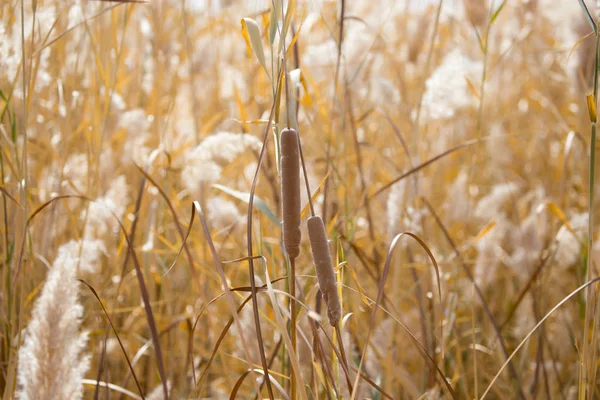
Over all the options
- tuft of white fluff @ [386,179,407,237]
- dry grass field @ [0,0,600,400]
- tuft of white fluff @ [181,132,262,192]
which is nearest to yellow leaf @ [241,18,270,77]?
dry grass field @ [0,0,600,400]

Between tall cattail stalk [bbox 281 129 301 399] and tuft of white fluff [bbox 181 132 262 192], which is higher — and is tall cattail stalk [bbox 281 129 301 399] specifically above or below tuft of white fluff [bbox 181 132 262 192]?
below

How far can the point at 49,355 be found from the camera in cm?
74

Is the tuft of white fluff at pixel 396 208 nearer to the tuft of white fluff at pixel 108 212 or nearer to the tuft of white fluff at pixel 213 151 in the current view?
the tuft of white fluff at pixel 213 151

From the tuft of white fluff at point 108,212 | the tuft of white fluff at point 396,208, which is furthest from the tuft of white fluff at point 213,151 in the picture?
the tuft of white fluff at point 396,208

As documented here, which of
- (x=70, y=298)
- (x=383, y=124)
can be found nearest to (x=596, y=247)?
(x=383, y=124)

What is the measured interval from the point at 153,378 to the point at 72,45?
3.79 feet

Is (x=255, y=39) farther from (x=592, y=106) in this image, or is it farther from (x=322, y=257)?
(x=592, y=106)

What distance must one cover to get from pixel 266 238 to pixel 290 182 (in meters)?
0.68

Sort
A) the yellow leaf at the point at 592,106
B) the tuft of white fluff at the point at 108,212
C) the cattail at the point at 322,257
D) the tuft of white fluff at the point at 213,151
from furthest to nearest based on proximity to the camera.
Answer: the tuft of white fluff at the point at 108,212
the tuft of white fluff at the point at 213,151
the yellow leaf at the point at 592,106
the cattail at the point at 322,257

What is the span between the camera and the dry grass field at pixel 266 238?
2.38 ft

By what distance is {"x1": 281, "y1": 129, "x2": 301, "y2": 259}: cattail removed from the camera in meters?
0.57

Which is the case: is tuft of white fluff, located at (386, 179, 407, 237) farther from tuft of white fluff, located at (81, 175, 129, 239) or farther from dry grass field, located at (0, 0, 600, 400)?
tuft of white fluff, located at (81, 175, 129, 239)

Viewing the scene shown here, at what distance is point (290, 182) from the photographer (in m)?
0.57

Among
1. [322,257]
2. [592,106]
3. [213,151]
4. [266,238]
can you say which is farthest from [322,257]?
[266,238]
